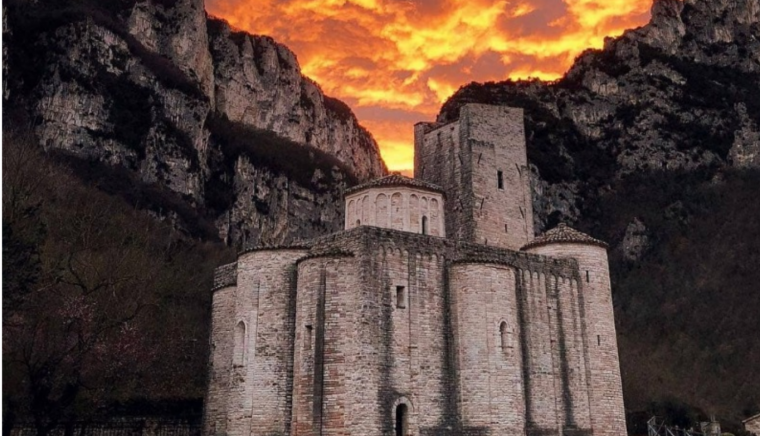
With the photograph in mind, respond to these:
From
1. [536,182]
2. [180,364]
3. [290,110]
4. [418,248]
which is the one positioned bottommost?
[180,364]

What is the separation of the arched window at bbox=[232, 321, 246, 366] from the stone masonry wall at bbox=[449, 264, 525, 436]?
7.16 meters

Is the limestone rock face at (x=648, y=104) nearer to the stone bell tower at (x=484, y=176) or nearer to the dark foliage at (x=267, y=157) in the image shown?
the dark foliage at (x=267, y=157)

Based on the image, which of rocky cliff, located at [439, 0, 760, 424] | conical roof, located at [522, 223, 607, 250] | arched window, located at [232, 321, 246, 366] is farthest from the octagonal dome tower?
rocky cliff, located at [439, 0, 760, 424]

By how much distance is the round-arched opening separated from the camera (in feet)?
72.0

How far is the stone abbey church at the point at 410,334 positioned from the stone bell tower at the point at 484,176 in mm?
6477

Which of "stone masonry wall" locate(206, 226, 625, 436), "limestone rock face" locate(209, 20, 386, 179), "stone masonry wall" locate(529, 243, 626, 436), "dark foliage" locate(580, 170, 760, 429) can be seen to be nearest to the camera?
"stone masonry wall" locate(206, 226, 625, 436)

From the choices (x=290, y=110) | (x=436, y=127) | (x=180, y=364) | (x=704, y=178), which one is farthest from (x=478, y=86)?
(x=180, y=364)

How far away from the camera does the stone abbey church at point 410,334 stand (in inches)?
861

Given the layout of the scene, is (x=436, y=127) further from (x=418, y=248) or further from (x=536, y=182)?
(x=536, y=182)

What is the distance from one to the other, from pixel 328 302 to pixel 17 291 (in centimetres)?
875

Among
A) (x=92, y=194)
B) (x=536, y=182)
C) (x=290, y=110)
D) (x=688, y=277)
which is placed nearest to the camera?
(x=92, y=194)

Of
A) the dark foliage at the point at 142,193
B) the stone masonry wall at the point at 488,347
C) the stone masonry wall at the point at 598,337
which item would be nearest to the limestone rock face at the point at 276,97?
the dark foliage at the point at 142,193

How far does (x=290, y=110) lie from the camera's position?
4594 inches

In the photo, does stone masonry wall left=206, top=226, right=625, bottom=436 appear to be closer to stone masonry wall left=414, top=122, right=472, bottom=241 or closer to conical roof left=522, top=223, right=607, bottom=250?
conical roof left=522, top=223, right=607, bottom=250
